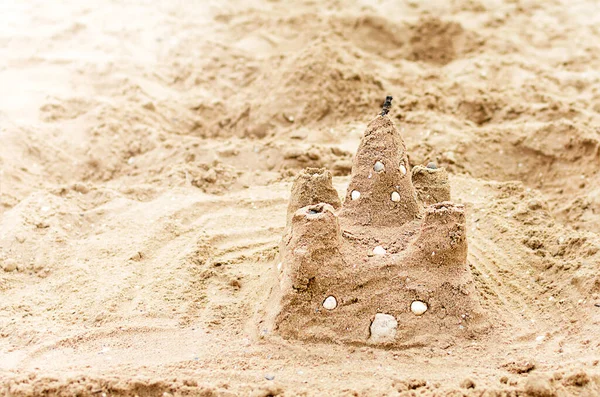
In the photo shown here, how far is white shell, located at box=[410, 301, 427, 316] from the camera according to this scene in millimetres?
2510

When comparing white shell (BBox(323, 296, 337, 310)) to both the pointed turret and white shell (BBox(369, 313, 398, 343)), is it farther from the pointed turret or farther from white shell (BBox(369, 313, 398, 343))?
the pointed turret

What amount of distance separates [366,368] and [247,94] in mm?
3103

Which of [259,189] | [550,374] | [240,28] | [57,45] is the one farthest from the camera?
[240,28]

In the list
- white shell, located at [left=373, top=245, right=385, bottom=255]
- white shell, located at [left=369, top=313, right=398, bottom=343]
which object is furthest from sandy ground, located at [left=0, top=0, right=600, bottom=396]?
white shell, located at [left=373, top=245, right=385, bottom=255]

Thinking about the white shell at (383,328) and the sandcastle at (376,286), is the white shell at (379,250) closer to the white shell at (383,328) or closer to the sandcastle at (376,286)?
the sandcastle at (376,286)

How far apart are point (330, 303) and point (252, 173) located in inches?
66.2

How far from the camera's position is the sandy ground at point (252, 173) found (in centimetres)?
245

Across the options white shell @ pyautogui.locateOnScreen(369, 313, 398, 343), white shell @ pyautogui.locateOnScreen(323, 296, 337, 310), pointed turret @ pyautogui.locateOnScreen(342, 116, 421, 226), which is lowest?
white shell @ pyautogui.locateOnScreen(369, 313, 398, 343)

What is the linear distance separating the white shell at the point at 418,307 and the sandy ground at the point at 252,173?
139 millimetres

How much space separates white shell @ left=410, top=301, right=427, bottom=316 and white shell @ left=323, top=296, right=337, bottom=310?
0.88 ft

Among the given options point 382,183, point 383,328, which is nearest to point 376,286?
point 383,328

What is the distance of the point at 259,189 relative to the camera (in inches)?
153

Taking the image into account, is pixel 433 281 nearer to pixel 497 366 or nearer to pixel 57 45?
pixel 497 366

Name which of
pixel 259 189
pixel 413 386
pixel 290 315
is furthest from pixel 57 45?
pixel 413 386
